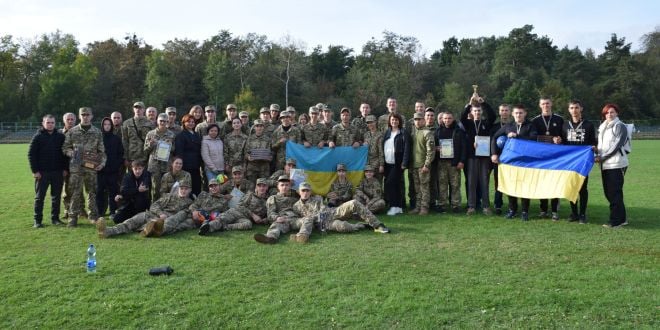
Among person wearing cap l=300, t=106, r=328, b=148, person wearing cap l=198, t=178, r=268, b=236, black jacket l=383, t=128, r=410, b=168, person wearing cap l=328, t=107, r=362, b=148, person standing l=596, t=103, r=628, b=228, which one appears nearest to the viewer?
person wearing cap l=198, t=178, r=268, b=236

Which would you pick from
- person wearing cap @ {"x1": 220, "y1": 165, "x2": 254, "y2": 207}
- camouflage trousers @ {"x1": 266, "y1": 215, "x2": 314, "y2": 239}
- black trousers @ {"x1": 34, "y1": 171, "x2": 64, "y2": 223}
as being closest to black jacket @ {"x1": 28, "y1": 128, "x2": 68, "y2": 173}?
black trousers @ {"x1": 34, "y1": 171, "x2": 64, "y2": 223}

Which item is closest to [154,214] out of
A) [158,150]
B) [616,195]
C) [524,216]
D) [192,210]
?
[192,210]

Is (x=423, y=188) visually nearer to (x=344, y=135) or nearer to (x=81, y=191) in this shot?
(x=344, y=135)

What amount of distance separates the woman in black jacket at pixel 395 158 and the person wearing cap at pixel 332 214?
169 cm

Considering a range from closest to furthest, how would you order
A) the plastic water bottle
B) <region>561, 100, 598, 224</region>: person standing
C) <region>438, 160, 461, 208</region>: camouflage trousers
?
1. the plastic water bottle
2. <region>561, 100, 598, 224</region>: person standing
3. <region>438, 160, 461, 208</region>: camouflage trousers

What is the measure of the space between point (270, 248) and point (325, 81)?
7195 centimetres

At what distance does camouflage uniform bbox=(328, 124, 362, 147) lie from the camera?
1268 centimetres

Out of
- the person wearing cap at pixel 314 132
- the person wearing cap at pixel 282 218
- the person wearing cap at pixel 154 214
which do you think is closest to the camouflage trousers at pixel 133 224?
→ the person wearing cap at pixel 154 214

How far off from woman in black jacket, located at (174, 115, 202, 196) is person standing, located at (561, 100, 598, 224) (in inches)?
312

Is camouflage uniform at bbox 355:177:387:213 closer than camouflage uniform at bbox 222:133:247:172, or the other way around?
camouflage uniform at bbox 355:177:387:213

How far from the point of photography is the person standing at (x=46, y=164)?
10.7 metres

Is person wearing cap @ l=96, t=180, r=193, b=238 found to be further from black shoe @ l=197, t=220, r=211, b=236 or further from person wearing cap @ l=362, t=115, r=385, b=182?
person wearing cap @ l=362, t=115, r=385, b=182

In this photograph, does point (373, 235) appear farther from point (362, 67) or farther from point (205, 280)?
point (362, 67)

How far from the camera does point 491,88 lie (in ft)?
243
